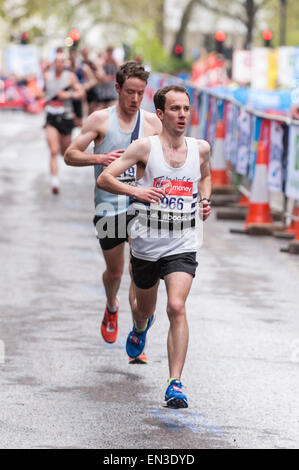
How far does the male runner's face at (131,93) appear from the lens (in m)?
8.09

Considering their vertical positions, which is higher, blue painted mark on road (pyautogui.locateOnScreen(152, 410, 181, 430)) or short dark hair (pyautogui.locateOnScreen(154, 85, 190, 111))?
short dark hair (pyautogui.locateOnScreen(154, 85, 190, 111))

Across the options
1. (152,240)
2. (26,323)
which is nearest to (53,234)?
(26,323)

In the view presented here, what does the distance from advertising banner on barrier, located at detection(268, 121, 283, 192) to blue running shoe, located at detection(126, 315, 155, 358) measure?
274 inches

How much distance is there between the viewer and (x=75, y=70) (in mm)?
22781

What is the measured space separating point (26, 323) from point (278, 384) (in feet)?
8.29

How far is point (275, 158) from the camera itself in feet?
49.3

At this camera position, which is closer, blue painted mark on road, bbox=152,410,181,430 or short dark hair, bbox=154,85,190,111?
blue painted mark on road, bbox=152,410,181,430

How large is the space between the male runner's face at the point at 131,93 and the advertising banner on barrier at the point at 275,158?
6679mm

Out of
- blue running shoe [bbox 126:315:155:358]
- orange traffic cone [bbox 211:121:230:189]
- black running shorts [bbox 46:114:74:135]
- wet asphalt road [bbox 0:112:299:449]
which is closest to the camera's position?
wet asphalt road [bbox 0:112:299:449]

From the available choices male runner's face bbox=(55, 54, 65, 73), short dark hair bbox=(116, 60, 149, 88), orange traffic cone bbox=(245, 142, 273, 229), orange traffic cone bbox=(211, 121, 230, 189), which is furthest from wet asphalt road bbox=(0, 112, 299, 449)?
male runner's face bbox=(55, 54, 65, 73)

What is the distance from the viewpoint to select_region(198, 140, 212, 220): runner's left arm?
7.28 meters

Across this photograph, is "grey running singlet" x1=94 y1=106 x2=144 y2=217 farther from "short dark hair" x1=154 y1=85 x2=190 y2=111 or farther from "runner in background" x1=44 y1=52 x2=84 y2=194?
"runner in background" x1=44 y1=52 x2=84 y2=194

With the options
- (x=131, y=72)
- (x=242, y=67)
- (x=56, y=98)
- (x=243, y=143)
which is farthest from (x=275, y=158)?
(x=242, y=67)

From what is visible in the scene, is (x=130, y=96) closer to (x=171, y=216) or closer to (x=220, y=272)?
(x=171, y=216)
